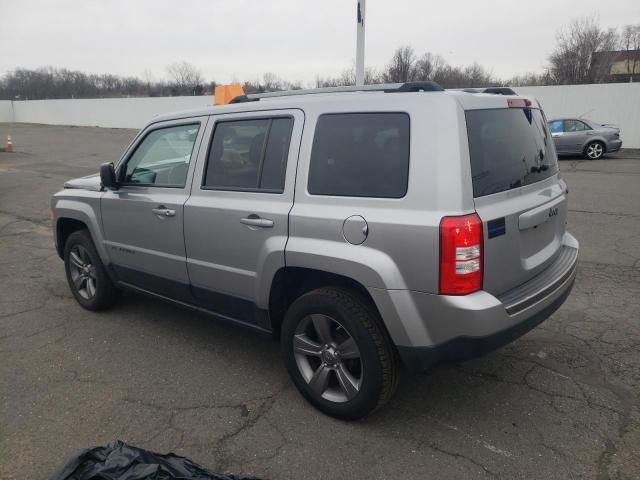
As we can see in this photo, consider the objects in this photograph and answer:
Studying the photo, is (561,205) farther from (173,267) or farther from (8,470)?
(8,470)

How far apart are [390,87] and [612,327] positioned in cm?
288

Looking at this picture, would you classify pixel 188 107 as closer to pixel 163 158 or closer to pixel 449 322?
pixel 163 158

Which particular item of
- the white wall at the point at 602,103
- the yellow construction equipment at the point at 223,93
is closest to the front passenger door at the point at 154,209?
the yellow construction equipment at the point at 223,93

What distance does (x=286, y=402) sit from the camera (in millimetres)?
3342

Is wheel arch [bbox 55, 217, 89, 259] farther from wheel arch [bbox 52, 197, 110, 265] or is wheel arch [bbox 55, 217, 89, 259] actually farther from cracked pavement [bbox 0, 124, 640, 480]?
cracked pavement [bbox 0, 124, 640, 480]

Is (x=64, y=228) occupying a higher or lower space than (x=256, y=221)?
lower

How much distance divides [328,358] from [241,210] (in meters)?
1.08

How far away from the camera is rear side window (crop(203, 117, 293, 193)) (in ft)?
10.7

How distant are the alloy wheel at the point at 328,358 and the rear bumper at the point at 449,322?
1.08 feet

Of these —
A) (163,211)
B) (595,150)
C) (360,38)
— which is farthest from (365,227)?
(595,150)

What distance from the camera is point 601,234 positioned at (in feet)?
24.5

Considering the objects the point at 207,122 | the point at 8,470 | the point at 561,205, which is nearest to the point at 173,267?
the point at 207,122

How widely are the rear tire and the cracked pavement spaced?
14.9 metres

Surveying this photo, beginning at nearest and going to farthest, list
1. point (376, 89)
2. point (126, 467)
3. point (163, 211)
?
point (126, 467)
point (376, 89)
point (163, 211)
